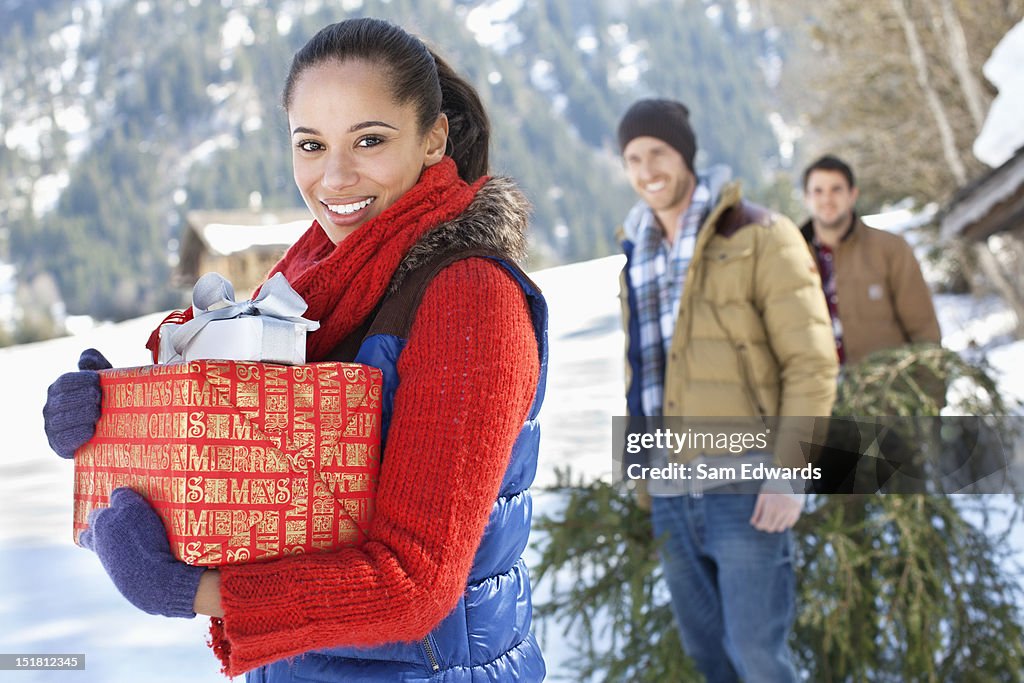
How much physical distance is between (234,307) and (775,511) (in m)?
2.06

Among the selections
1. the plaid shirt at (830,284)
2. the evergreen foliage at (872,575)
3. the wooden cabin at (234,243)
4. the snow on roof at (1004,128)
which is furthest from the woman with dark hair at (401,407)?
the wooden cabin at (234,243)

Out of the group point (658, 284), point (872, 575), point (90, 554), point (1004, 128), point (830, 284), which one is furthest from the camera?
point (90, 554)

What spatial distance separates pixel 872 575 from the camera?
10.9 ft

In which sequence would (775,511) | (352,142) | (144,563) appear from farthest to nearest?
(775,511) < (352,142) < (144,563)

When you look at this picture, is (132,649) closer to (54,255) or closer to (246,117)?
(54,255)

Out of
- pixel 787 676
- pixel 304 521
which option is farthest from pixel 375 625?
pixel 787 676

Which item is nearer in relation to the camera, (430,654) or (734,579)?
(430,654)

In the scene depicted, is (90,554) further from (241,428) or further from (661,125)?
(241,428)

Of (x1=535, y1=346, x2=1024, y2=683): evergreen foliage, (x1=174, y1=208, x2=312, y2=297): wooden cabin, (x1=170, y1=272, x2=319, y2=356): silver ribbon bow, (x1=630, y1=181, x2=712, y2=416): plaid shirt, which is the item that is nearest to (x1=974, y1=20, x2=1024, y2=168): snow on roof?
(x1=535, y1=346, x2=1024, y2=683): evergreen foliage

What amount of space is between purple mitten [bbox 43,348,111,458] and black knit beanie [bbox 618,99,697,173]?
7.39 ft

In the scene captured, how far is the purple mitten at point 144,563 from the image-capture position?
1173mm

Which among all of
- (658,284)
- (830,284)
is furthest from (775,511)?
(830,284)

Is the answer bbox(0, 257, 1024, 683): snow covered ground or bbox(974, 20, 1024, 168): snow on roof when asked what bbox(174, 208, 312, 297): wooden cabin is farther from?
bbox(974, 20, 1024, 168): snow on roof

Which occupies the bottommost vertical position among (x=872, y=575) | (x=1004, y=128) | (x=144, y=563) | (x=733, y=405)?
(x=872, y=575)
